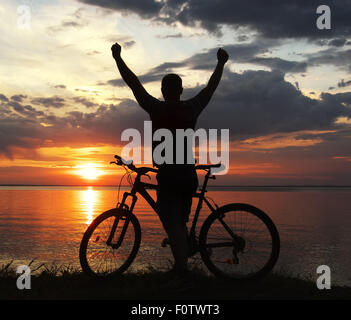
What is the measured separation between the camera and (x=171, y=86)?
19.5 ft

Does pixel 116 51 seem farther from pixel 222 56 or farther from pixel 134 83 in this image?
pixel 222 56

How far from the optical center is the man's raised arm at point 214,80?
6.08 meters

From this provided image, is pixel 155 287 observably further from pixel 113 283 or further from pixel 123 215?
pixel 123 215

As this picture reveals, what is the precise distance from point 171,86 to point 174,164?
3.84 feet

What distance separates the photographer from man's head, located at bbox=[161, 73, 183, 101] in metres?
5.95

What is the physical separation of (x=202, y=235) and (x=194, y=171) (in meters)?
1.07

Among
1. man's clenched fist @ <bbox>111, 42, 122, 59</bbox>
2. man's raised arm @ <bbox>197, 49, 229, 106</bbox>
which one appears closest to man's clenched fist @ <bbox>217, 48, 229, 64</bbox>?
man's raised arm @ <bbox>197, 49, 229, 106</bbox>

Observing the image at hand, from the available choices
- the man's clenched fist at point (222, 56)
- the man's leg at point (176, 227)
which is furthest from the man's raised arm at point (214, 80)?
the man's leg at point (176, 227)

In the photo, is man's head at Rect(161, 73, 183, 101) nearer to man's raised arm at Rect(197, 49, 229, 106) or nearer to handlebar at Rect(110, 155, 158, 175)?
man's raised arm at Rect(197, 49, 229, 106)

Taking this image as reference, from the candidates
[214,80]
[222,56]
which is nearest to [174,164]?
[214,80]

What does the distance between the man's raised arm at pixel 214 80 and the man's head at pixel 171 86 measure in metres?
0.34
